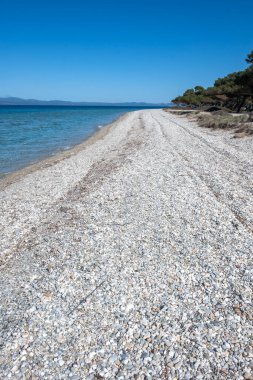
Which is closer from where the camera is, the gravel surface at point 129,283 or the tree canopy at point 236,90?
the gravel surface at point 129,283

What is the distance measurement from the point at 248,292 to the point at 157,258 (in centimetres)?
212

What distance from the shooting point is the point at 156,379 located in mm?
4156

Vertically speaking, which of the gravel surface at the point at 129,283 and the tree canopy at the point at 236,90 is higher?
the tree canopy at the point at 236,90

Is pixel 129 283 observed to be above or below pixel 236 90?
below

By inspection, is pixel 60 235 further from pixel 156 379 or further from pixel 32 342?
pixel 156 379

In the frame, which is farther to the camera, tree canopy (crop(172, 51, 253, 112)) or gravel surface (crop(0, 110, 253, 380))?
tree canopy (crop(172, 51, 253, 112))

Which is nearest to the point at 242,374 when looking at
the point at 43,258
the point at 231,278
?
the point at 231,278

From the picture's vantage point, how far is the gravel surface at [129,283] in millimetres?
4492

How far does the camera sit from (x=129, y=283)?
6270 millimetres

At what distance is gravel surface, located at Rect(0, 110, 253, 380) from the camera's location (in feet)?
14.7

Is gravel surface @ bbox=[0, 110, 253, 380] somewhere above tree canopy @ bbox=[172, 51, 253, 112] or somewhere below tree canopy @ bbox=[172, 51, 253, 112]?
below

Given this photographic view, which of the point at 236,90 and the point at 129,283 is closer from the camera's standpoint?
the point at 129,283

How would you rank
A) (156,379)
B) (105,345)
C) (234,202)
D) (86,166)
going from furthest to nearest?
(86,166), (234,202), (105,345), (156,379)

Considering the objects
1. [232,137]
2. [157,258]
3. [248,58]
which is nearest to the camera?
[157,258]
